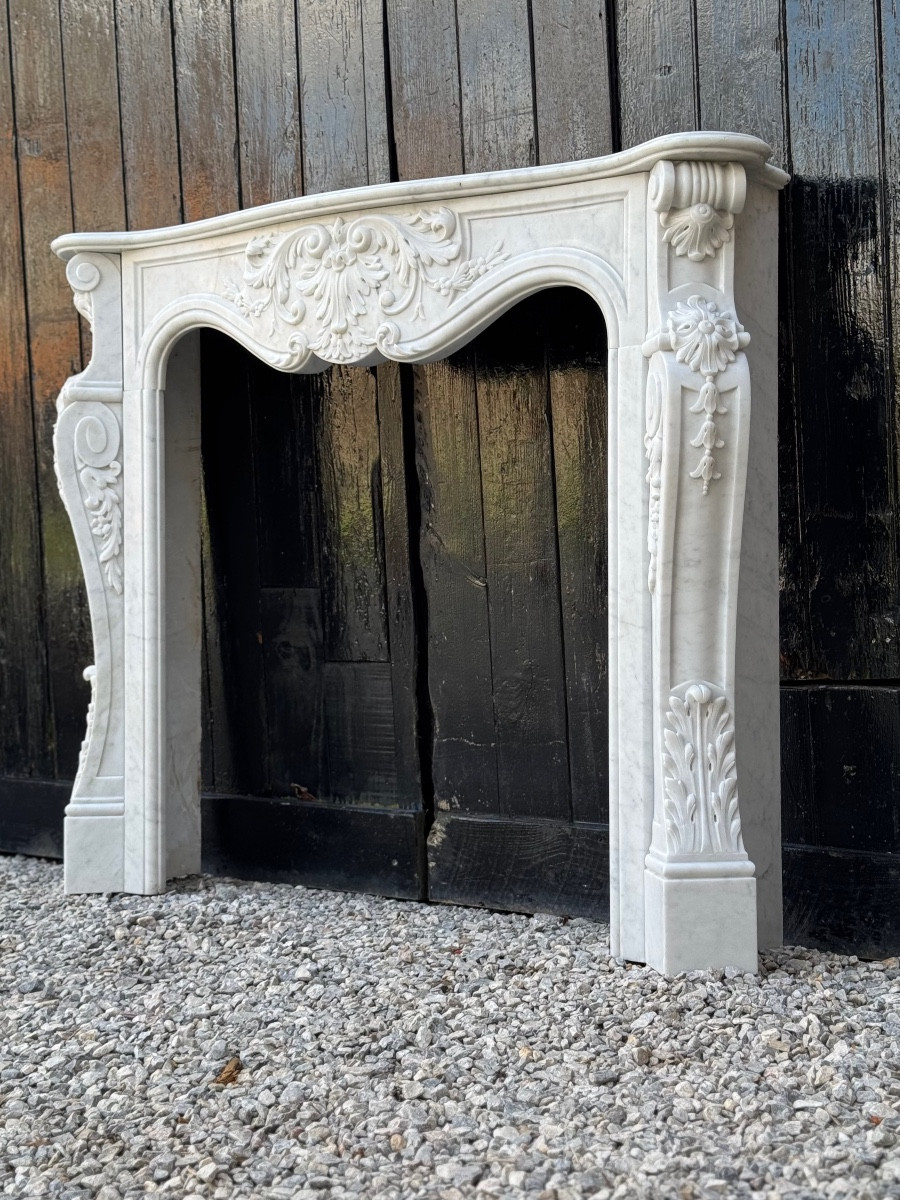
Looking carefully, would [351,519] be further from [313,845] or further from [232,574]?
[313,845]

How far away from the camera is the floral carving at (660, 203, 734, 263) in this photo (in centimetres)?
287

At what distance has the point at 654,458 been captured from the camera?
113 inches

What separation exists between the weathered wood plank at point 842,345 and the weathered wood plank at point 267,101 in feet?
4.74

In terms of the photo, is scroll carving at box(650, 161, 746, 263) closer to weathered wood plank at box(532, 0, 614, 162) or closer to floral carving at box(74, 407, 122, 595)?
weathered wood plank at box(532, 0, 614, 162)

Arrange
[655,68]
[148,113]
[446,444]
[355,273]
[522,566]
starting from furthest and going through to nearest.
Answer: [148,113] → [446,444] → [522,566] → [355,273] → [655,68]

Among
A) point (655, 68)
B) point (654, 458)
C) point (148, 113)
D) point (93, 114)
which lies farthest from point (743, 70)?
point (93, 114)

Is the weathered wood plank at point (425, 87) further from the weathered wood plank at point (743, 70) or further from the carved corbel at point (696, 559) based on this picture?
the carved corbel at point (696, 559)

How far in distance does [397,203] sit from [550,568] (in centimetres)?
103

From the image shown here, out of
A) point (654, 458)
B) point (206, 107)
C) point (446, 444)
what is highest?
point (206, 107)

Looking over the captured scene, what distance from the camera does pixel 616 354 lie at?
2.99 meters

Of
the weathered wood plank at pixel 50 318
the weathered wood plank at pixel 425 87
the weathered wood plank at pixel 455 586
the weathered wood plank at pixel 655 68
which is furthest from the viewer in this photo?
the weathered wood plank at pixel 50 318

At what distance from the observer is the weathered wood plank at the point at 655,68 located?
3184 mm

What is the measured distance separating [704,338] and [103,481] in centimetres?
188

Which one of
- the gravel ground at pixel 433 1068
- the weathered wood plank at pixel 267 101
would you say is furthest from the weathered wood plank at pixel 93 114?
the gravel ground at pixel 433 1068
